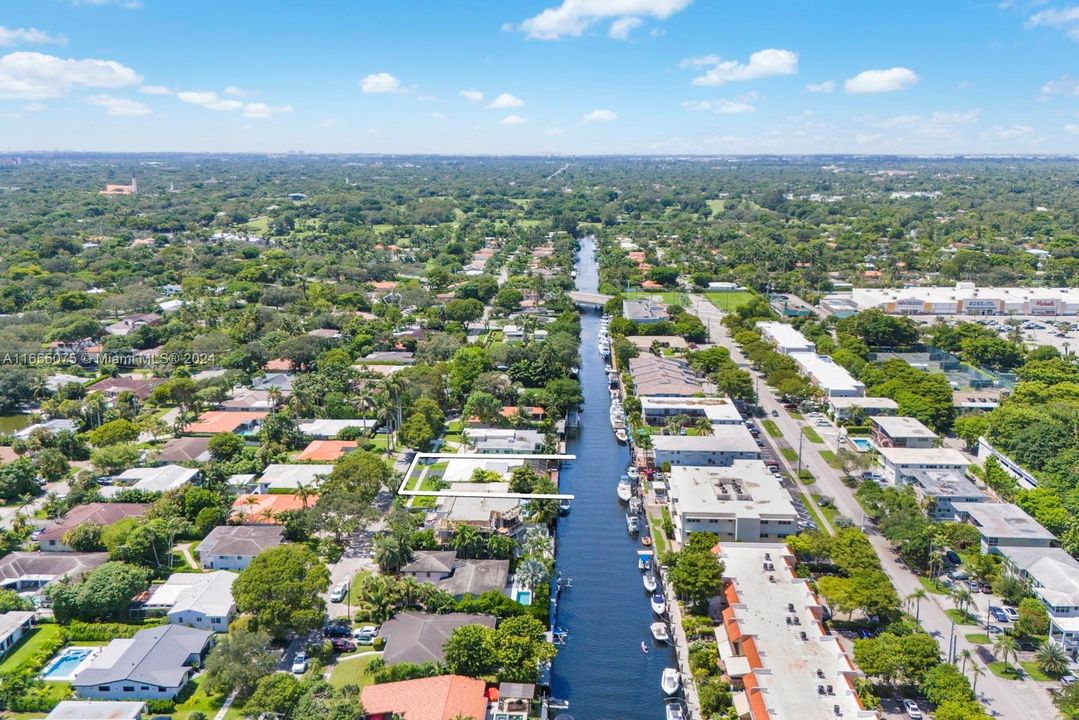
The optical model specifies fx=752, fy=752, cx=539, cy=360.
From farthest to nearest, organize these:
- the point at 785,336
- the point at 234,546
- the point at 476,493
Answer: the point at 785,336, the point at 476,493, the point at 234,546

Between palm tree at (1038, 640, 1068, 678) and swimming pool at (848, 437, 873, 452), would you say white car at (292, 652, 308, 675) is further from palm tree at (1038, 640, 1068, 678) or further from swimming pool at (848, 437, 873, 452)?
swimming pool at (848, 437, 873, 452)

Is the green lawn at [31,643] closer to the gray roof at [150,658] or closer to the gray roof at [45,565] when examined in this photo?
the gray roof at [45,565]

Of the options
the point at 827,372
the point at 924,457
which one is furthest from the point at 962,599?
the point at 827,372

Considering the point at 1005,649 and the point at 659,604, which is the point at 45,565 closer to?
the point at 659,604

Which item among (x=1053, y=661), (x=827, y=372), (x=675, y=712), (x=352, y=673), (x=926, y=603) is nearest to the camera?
(x=675, y=712)

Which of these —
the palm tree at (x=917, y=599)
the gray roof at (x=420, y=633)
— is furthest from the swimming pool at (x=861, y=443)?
the gray roof at (x=420, y=633)

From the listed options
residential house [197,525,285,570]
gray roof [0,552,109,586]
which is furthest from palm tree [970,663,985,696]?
gray roof [0,552,109,586]

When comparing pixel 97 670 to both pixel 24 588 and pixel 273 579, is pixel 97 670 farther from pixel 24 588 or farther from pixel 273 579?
pixel 24 588
